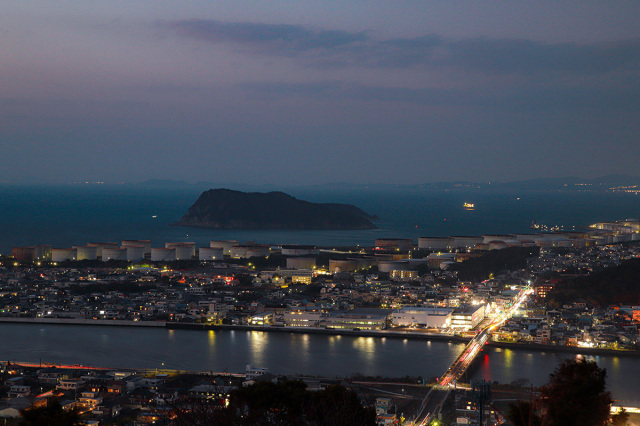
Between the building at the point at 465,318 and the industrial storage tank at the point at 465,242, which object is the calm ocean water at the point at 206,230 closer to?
the industrial storage tank at the point at 465,242

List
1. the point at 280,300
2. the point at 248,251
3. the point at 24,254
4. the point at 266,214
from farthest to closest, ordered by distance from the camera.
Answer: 1. the point at 266,214
2. the point at 248,251
3. the point at 24,254
4. the point at 280,300

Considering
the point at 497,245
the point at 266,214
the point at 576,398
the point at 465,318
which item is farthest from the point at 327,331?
the point at 266,214

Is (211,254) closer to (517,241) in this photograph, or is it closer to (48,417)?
(517,241)

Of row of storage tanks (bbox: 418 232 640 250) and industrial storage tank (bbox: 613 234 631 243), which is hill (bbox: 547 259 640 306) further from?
industrial storage tank (bbox: 613 234 631 243)

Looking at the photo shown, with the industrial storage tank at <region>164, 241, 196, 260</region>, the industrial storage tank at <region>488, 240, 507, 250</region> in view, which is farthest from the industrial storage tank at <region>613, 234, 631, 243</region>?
the industrial storage tank at <region>164, 241, 196, 260</region>

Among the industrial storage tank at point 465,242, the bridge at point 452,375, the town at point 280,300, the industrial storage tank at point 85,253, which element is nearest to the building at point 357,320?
Answer: the town at point 280,300

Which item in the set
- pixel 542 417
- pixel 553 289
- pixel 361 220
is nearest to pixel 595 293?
pixel 553 289
